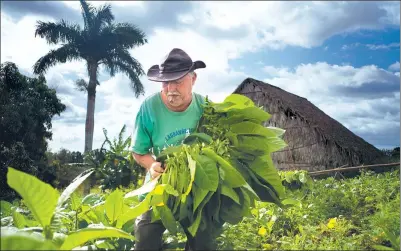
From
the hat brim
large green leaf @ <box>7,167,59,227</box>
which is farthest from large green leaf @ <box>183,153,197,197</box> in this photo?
the hat brim

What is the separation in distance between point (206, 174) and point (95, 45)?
72.4 ft

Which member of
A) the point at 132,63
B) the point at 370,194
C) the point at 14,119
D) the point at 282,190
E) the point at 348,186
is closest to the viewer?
the point at 282,190

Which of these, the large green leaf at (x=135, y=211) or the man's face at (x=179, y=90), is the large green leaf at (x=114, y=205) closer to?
the large green leaf at (x=135, y=211)

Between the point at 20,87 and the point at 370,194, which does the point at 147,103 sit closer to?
the point at 370,194

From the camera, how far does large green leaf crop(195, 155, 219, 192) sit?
2190mm

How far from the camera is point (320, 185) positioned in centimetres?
597

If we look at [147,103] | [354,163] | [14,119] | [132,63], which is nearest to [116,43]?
[132,63]

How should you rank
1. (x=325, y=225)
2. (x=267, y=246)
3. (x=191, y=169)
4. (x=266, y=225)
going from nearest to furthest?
(x=191, y=169) < (x=267, y=246) < (x=266, y=225) < (x=325, y=225)

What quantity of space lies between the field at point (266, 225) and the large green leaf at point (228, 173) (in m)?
0.49

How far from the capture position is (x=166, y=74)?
284 centimetres

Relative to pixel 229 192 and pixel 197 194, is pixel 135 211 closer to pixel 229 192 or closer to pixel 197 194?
pixel 197 194

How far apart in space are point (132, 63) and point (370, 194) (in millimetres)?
19295

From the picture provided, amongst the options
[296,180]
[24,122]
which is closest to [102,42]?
[24,122]

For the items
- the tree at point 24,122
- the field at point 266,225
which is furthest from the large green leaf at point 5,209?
the tree at point 24,122
